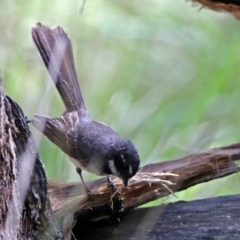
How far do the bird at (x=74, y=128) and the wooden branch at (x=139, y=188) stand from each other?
18 centimetres

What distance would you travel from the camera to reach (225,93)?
179cm

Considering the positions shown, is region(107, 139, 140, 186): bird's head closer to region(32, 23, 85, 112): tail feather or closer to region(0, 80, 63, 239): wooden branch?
region(32, 23, 85, 112): tail feather

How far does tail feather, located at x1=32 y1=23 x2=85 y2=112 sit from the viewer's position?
199 cm

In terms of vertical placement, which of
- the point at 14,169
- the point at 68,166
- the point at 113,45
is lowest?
the point at 68,166

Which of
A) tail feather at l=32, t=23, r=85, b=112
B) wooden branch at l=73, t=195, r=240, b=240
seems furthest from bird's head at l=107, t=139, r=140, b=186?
tail feather at l=32, t=23, r=85, b=112

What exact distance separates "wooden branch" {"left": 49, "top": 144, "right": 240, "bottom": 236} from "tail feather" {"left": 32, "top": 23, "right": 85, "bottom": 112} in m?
0.54

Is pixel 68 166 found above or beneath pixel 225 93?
beneath

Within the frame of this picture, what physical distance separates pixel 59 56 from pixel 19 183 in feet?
3.26

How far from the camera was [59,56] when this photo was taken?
2053mm

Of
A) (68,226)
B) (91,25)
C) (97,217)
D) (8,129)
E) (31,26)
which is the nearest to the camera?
(8,129)

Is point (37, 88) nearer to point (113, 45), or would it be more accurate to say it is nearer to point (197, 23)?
point (113, 45)

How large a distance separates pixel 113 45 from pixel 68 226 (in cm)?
81

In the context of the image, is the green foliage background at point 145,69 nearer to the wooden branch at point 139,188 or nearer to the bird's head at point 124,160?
the bird's head at point 124,160

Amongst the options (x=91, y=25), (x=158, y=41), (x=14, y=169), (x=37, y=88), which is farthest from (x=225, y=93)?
(x=14, y=169)
